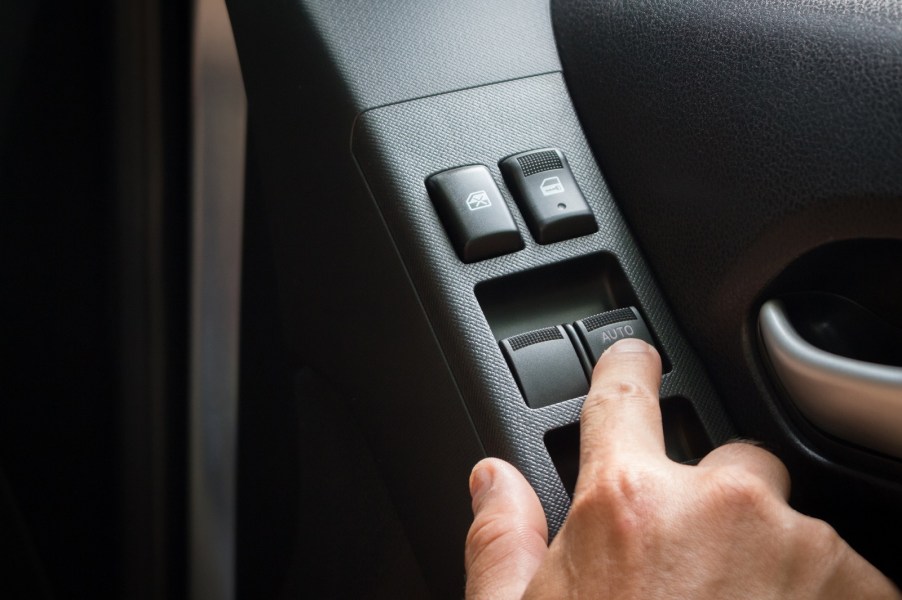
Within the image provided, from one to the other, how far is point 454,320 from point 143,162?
0.32 metres

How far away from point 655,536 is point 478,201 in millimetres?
265

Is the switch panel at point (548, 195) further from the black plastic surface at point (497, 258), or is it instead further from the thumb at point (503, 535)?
the thumb at point (503, 535)

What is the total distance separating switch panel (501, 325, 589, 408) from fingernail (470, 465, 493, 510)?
54 mm

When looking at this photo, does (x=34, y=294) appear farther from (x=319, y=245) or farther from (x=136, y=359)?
(x=319, y=245)

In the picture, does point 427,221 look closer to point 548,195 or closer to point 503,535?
point 548,195

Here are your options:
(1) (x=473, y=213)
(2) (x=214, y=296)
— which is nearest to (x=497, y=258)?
(1) (x=473, y=213)

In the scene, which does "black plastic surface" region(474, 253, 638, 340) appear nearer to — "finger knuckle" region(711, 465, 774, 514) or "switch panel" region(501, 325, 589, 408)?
"switch panel" region(501, 325, 589, 408)

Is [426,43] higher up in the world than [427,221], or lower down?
higher up

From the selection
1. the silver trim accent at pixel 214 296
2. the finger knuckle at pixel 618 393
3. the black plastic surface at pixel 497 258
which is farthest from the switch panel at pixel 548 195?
the silver trim accent at pixel 214 296

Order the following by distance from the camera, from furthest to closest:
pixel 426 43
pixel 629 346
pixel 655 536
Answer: pixel 426 43 < pixel 629 346 < pixel 655 536

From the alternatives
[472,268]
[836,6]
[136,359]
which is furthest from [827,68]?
[136,359]

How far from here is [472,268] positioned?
65 cm

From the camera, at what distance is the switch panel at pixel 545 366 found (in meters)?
0.61

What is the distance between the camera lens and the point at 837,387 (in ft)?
1.76
